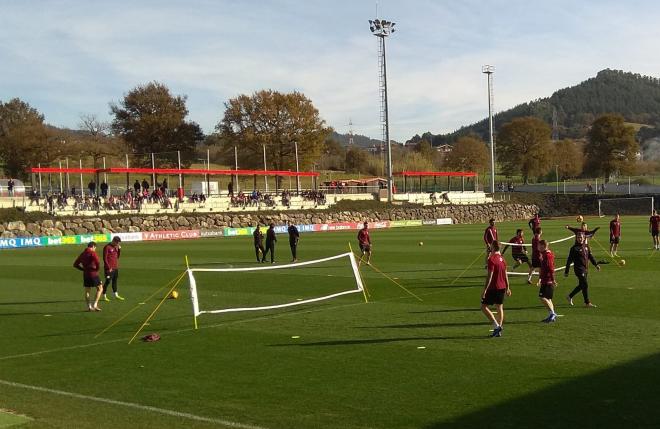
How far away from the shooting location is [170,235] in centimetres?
5288

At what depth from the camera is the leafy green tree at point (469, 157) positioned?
119 meters

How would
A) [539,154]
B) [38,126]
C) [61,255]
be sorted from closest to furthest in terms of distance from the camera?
[61,255] < [38,126] < [539,154]

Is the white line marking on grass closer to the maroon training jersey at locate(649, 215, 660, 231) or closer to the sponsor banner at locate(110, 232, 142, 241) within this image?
the maroon training jersey at locate(649, 215, 660, 231)

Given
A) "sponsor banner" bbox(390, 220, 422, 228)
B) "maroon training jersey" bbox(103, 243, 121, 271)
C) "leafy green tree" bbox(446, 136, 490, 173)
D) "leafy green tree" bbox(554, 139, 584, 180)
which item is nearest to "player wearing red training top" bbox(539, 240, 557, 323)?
"maroon training jersey" bbox(103, 243, 121, 271)

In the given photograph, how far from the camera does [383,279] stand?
2278 cm

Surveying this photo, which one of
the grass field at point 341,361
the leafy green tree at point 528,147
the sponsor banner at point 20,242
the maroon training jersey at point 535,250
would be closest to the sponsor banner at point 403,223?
the sponsor banner at point 20,242

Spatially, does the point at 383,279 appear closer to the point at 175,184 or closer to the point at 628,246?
the point at 628,246

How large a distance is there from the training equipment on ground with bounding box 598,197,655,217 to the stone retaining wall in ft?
26.1

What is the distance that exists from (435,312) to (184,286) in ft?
31.2

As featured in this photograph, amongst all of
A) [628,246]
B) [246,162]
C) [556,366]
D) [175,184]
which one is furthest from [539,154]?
[556,366]

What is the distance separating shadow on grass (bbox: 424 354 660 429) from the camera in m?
7.71

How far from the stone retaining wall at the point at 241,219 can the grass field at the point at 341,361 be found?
31171mm

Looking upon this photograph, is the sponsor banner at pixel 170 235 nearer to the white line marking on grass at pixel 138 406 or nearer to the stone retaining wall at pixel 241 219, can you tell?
the stone retaining wall at pixel 241 219

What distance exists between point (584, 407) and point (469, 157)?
113 metres
